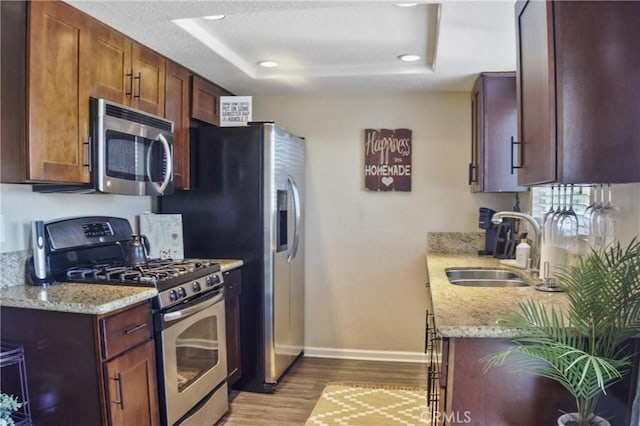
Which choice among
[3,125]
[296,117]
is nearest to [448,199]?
[296,117]

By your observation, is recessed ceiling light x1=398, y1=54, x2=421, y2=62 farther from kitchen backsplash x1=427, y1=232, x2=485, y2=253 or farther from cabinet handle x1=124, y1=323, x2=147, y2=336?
cabinet handle x1=124, y1=323, x2=147, y2=336

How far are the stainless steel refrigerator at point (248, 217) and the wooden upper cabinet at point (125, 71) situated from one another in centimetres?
57

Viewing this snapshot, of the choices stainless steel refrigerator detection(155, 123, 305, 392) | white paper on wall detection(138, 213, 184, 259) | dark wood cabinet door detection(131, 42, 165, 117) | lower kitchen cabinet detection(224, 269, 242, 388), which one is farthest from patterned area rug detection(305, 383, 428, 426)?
Answer: dark wood cabinet door detection(131, 42, 165, 117)

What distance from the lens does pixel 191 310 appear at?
8.41ft

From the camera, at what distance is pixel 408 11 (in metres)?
2.41

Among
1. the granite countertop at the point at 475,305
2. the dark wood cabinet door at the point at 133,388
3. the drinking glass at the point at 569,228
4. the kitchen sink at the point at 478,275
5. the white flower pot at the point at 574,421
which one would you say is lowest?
the dark wood cabinet door at the point at 133,388

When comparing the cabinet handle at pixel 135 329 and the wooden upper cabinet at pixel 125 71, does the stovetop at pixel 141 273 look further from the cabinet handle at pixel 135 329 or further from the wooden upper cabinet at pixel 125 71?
the wooden upper cabinet at pixel 125 71

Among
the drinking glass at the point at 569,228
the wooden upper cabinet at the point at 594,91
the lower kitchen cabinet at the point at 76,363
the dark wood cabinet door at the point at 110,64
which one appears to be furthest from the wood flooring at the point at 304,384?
the wooden upper cabinet at the point at 594,91

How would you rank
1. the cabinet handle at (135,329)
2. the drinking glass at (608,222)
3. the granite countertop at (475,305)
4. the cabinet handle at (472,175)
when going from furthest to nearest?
the cabinet handle at (472,175) < the cabinet handle at (135,329) < the drinking glass at (608,222) < the granite countertop at (475,305)

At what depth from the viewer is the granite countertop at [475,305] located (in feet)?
→ 5.35

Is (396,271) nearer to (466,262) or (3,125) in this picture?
(466,262)

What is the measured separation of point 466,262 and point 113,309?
232cm

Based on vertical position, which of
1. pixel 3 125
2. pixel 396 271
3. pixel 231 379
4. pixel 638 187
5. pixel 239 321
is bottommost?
pixel 231 379

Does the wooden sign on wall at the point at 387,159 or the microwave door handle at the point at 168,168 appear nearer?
the microwave door handle at the point at 168,168
